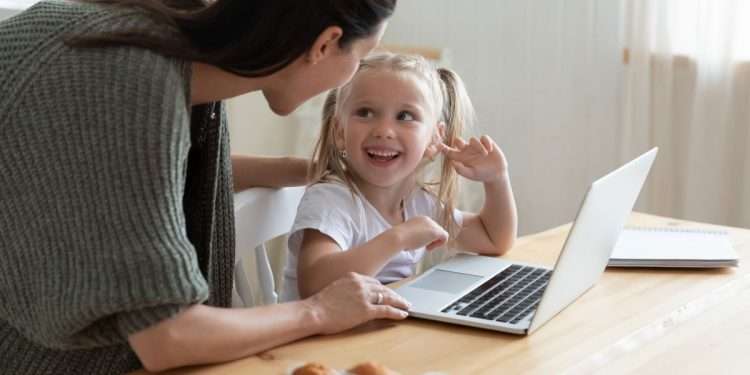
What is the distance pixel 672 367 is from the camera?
1.18m

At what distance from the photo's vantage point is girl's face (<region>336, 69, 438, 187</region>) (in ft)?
5.59

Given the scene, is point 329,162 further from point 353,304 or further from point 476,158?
point 353,304

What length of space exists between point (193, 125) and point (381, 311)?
35cm

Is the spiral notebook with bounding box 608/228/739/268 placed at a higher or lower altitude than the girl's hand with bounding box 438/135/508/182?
lower

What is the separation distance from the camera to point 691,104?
270 cm

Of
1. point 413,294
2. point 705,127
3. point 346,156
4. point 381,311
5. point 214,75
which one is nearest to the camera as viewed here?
point 214,75

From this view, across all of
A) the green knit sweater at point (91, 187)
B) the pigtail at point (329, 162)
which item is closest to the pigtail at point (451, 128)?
the pigtail at point (329, 162)

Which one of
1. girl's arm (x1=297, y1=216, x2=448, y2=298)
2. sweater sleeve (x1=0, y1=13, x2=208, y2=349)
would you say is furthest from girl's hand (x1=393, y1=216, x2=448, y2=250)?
sweater sleeve (x1=0, y1=13, x2=208, y2=349)

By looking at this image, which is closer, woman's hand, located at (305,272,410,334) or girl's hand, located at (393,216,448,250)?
woman's hand, located at (305,272,410,334)

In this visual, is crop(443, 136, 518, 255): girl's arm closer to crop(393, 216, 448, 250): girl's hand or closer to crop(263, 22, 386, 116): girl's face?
crop(393, 216, 448, 250): girl's hand

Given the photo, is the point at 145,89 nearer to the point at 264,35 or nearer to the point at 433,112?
the point at 264,35

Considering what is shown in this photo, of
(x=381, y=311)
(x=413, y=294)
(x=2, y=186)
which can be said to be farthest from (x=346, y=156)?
(x=2, y=186)

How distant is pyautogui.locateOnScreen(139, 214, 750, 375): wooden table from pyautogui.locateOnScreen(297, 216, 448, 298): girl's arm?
0.21m

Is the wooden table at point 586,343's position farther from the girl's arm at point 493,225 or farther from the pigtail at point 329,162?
the pigtail at point 329,162
